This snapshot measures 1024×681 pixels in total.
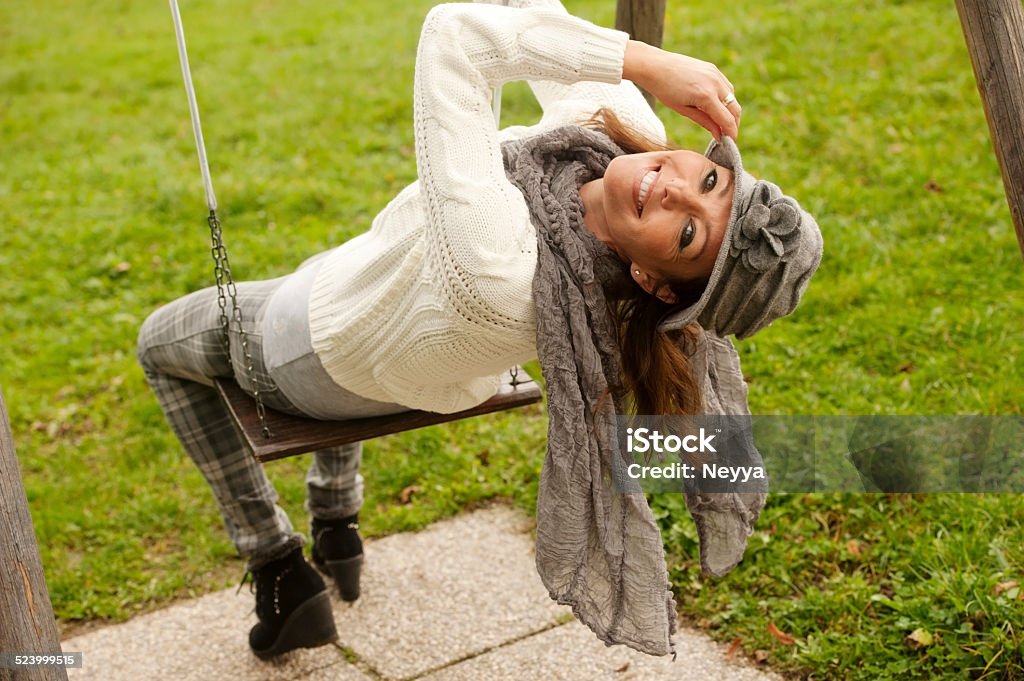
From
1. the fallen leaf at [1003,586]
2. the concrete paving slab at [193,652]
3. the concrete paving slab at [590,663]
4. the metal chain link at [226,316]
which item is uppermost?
the metal chain link at [226,316]

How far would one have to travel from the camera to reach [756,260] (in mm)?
2197

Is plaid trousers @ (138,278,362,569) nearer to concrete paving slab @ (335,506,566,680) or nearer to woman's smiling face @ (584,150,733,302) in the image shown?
concrete paving slab @ (335,506,566,680)

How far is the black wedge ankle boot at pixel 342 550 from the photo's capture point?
3.44 meters

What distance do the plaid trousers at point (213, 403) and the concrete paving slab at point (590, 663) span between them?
0.64m

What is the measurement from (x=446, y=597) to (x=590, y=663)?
59cm

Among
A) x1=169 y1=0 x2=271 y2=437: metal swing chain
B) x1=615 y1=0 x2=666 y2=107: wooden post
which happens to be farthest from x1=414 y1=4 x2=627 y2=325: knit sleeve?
x1=615 y1=0 x2=666 y2=107: wooden post

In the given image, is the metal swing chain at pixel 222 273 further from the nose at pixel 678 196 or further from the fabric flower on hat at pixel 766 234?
the fabric flower on hat at pixel 766 234

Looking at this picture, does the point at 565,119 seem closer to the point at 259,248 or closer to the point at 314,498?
the point at 314,498

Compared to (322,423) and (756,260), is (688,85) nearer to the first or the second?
(756,260)

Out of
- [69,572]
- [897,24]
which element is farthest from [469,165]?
[897,24]

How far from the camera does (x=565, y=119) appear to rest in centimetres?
269

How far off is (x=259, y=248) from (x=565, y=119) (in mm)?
3352

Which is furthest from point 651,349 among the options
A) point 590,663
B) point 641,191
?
point 590,663

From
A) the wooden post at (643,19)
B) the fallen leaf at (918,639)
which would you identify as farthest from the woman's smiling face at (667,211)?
the fallen leaf at (918,639)
